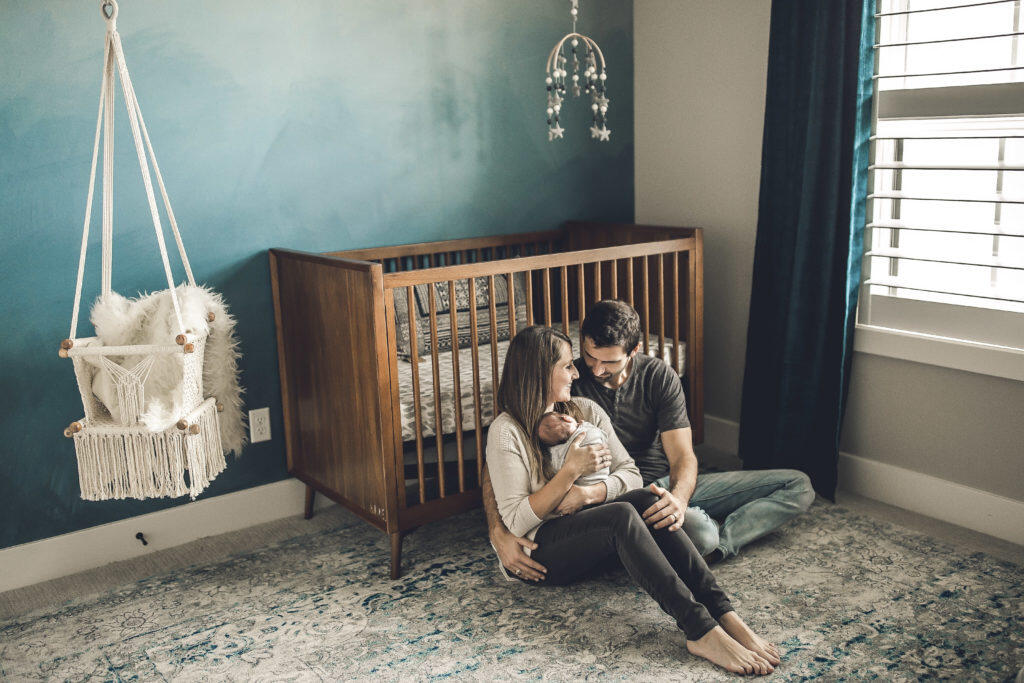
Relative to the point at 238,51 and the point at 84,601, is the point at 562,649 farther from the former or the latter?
the point at 238,51

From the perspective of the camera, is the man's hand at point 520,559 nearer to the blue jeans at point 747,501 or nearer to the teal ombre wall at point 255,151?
the blue jeans at point 747,501

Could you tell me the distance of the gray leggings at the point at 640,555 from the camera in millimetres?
2023

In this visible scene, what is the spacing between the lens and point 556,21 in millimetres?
3359

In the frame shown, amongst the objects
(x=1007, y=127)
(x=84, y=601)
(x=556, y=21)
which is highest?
(x=556, y=21)

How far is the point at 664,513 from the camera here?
217 cm

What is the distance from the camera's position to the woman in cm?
205

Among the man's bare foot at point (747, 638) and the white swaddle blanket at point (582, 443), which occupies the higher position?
the white swaddle blanket at point (582, 443)

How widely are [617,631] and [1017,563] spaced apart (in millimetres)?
1187

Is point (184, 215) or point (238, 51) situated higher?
point (238, 51)

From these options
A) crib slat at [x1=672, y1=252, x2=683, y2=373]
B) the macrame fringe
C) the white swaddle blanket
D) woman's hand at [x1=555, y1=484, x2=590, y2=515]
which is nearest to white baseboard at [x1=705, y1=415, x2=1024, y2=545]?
crib slat at [x1=672, y1=252, x2=683, y2=373]

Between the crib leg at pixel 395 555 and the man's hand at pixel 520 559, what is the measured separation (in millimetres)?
376

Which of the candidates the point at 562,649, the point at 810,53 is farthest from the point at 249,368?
the point at 810,53

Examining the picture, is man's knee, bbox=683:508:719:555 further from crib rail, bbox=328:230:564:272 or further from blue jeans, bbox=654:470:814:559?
crib rail, bbox=328:230:564:272

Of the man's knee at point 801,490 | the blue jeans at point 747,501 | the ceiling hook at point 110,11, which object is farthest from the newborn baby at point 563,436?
the ceiling hook at point 110,11
